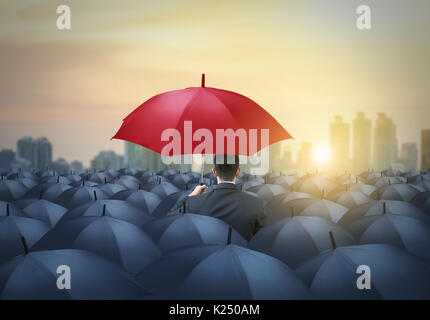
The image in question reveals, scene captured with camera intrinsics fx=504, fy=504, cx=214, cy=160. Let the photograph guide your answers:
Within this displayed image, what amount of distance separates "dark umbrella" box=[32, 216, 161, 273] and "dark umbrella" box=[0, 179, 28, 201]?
38.1 ft

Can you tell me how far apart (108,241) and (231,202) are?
198 centimetres

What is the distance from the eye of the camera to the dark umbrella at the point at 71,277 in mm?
4574

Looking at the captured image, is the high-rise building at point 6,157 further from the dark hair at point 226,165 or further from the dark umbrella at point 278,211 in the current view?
the dark hair at point 226,165

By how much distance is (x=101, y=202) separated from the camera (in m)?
10.6

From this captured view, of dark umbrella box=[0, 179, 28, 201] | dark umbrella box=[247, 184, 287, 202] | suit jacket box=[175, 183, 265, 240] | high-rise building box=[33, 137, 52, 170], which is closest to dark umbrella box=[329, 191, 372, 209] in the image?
dark umbrella box=[247, 184, 287, 202]

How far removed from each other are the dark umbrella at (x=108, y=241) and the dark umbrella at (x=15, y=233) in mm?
960

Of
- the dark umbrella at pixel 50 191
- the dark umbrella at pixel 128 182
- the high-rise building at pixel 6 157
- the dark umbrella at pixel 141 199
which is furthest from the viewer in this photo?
the high-rise building at pixel 6 157

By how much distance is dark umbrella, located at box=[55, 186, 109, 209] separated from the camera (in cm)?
1519

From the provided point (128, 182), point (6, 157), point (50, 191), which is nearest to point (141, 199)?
point (50, 191)

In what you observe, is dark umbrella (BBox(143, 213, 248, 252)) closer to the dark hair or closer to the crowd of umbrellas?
the crowd of umbrellas

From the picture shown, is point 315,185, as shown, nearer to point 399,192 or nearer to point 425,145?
point 399,192

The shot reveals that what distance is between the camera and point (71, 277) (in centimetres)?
477

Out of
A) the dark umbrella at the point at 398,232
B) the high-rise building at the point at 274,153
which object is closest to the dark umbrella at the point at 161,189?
the dark umbrella at the point at 398,232

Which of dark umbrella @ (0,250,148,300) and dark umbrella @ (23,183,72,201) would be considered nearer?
dark umbrella @ (0,250,148,300)
